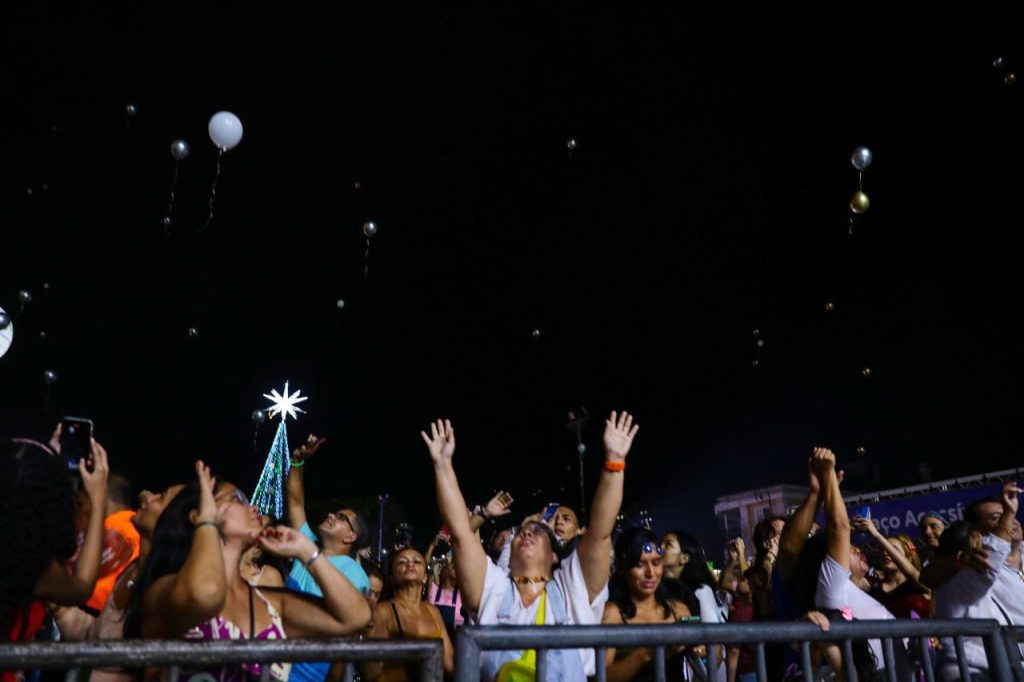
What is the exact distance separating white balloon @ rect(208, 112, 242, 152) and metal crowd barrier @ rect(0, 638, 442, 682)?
7680mm

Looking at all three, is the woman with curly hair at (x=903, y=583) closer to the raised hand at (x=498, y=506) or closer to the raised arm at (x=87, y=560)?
the raised hand at (x=498, y=506)

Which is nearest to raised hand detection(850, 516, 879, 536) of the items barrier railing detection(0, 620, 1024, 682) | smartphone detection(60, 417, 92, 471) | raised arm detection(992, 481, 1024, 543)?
raised arm detection(992, 481, 1024, 543)

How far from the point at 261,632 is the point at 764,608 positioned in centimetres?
405

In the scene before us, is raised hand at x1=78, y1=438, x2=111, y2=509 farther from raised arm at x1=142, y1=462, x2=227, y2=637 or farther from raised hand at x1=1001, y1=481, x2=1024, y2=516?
raised hand at x1=1001, y1=481, x2=1024, y2=516

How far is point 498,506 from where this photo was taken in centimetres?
649

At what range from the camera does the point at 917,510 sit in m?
15.0

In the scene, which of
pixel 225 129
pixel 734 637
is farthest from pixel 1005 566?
pixel 225 129

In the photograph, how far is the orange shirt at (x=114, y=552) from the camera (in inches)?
155

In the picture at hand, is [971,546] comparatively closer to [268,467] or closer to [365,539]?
[365,539]

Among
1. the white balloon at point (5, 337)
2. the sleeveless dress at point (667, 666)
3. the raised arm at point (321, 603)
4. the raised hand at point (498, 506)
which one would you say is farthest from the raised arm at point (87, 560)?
the white balloon at point (5, 337)

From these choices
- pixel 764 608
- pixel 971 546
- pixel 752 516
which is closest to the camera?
pixel 971 546

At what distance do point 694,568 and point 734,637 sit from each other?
3.52m

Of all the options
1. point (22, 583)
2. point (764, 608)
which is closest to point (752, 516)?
point (764, 608)

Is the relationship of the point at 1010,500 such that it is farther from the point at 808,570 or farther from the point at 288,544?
the point at 288,544
